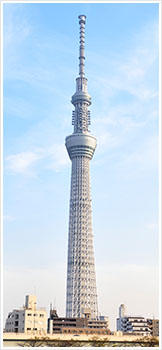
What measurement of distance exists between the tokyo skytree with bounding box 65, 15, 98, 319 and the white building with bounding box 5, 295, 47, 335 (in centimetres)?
1111

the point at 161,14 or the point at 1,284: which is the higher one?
the point at 161,14

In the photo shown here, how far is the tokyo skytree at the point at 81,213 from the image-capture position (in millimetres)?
37375

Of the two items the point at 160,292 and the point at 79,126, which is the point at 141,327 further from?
the point at 160,292

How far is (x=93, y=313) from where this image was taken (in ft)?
123

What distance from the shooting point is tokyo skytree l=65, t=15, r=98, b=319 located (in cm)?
3738

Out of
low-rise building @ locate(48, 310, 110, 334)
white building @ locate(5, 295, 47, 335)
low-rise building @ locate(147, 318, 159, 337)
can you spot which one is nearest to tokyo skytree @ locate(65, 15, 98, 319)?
low-rise building @ locate(48, 310, 110, 334)

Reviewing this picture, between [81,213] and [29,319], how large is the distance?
50.9 feet

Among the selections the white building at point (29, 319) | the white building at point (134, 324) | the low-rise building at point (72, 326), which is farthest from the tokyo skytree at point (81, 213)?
the white building at point (29, 319)

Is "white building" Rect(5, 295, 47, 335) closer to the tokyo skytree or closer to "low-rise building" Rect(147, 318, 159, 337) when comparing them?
"low-rise building" Rect(147, 318, 159, 337)

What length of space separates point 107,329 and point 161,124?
26.6 m

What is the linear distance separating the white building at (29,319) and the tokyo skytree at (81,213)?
11105mm

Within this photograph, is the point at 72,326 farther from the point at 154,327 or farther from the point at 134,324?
the point at 134,324

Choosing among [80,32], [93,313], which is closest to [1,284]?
[93,313]

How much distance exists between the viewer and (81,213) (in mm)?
39062
